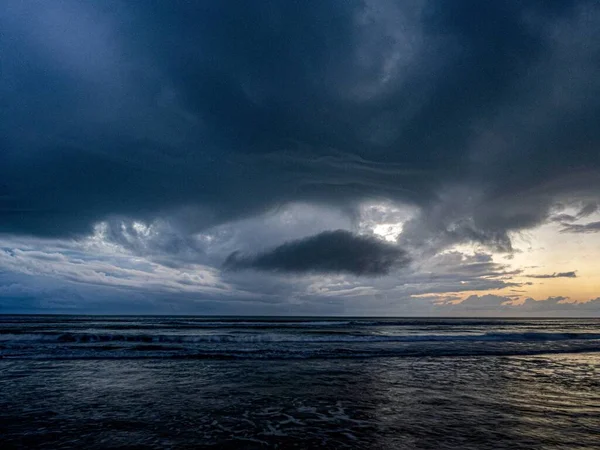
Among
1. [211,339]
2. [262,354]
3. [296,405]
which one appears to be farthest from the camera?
[211,339]

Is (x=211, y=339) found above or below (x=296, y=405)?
above

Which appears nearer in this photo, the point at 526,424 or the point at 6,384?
the point at 526,424

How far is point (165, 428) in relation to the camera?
8.14 meters

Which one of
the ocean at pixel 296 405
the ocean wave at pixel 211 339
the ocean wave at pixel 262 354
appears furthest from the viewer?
the ocean wave at pixel 211 339

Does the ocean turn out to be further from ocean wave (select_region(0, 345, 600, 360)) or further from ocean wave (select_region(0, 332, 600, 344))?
ocean wave (select_region(0, 332, 600, 344))

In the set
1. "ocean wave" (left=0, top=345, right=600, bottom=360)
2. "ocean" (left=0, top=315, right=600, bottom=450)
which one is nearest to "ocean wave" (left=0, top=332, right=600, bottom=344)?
"ocean wave" (left=0, top=345, right=600, bottom=360)

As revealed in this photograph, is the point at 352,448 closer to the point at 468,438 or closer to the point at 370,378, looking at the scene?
the point at 468,438

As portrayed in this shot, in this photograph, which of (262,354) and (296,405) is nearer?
(296,405)

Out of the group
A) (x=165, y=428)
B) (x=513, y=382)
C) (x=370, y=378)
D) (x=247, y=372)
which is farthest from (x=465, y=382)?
(x=165, y=428)

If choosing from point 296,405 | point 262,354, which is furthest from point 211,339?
point 296,405

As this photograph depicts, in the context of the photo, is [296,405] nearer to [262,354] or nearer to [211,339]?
[262,354]

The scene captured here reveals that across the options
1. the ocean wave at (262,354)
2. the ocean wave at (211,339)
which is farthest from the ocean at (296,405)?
the ocean wave at (211,339)

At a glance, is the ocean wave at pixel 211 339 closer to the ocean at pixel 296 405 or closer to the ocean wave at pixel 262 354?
the ocean wave at pixel 262 354

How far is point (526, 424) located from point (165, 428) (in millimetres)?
8184
